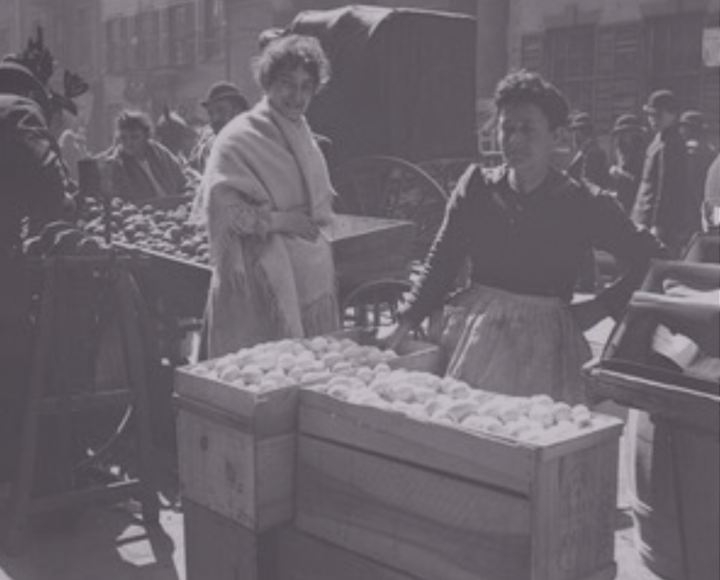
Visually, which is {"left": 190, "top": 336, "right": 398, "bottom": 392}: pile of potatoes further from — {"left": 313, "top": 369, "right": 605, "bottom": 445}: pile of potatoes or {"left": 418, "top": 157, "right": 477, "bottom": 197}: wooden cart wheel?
{"left": 418, "top": 157, "right": 477, "bottom": 197}: wooden cart wheel

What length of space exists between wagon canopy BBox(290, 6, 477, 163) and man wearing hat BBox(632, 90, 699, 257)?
5.96 ft

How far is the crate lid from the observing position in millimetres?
2064

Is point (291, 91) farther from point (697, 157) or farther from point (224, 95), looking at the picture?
point (697, 157)

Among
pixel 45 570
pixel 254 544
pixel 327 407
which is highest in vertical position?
pixel 327 407

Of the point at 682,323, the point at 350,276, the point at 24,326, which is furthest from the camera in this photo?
the point at 350,276

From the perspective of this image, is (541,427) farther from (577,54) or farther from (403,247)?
(577,54)

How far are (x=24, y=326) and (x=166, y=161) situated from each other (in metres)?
4.08

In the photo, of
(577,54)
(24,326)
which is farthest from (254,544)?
(577,54)

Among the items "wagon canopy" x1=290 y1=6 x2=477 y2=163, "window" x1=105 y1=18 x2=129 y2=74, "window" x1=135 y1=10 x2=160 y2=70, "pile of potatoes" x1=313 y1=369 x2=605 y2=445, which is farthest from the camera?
"window" x1=105 y1=18 x2=129 y2=74

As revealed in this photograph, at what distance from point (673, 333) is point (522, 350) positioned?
1.17 m

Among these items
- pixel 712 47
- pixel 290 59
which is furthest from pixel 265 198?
pixel 712 47

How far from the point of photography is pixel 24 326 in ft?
13.9

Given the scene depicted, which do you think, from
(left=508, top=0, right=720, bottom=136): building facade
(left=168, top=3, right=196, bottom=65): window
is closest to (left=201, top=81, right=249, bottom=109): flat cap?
(left=508, top=0, right=720, bottom=136): building facade

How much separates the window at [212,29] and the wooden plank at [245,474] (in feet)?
79.1
